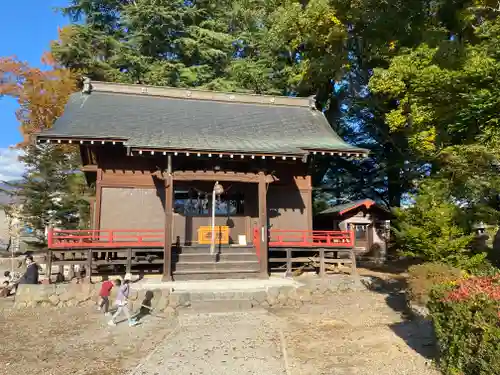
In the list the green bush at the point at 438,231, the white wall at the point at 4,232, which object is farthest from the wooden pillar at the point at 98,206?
the white wall at the point at 4,232

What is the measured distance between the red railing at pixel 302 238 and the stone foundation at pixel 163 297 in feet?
9.17

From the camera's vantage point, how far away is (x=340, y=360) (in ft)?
21.2

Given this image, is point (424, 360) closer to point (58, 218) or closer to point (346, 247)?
point (346, 247)

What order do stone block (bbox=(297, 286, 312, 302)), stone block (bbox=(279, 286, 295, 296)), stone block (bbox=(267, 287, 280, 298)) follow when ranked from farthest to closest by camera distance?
stone block (bbox=(297, 286, 312, 302))
stone block (bbox=(279, 286, 295, 296))
stone block (bbox=(267, 287, 280, 298))

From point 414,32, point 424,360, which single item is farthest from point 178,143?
point 414,32

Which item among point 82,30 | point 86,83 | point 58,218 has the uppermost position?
point 82,30

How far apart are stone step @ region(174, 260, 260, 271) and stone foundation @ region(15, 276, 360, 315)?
2177 mm

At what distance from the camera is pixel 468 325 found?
4.72m

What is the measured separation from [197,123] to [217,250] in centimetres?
567

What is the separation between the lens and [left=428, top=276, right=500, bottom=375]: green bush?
437 centimetres

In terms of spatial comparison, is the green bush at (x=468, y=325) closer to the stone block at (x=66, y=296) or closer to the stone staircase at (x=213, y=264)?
the stone staircase at (x=213, y=264)

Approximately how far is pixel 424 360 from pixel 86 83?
1744 cm

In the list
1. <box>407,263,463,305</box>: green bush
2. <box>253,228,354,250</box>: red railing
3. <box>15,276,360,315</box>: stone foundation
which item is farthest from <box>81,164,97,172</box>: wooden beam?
<box>407,263,463,305</box>: green bush

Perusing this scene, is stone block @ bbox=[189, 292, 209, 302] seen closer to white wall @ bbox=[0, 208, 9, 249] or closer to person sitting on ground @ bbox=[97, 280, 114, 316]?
person sitting on ground @ bbox=[97, 280, 114, 316]
